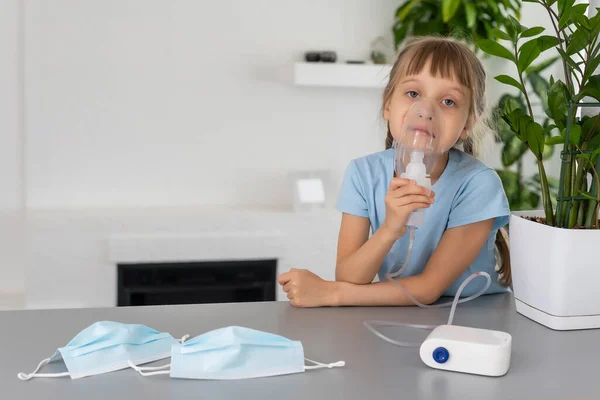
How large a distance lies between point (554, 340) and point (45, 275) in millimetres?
2569

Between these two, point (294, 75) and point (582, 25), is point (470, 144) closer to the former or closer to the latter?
point (582, 25)

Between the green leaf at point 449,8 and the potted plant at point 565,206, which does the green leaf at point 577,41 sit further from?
the green leaf at point 449,8

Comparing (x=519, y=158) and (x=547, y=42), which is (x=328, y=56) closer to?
(x=519, y=158)

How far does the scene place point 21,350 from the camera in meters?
1.20

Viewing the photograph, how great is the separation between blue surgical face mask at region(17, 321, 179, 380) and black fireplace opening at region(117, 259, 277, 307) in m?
2.30

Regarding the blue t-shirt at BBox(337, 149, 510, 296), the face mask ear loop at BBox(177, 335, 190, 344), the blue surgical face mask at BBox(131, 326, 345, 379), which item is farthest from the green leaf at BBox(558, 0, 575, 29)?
the face mask ear loop at BBox(177, 335, 190, 344)

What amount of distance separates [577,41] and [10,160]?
2.91 m

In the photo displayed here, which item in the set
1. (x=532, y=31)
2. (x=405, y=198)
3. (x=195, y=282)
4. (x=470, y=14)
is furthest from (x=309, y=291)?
(x=470, y=14)

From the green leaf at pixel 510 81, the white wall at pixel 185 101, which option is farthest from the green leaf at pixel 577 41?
the white wall at pixel 185 101

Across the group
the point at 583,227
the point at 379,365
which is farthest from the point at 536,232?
the point at 379,365

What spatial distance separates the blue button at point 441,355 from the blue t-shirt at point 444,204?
0.49 meters

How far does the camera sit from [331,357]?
119cm

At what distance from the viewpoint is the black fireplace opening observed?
3.46m

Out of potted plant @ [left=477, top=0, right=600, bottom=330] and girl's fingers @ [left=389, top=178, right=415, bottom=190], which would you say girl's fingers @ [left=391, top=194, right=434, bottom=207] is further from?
potted plant @ [left=477, top=0, right=600, bottom=330]
